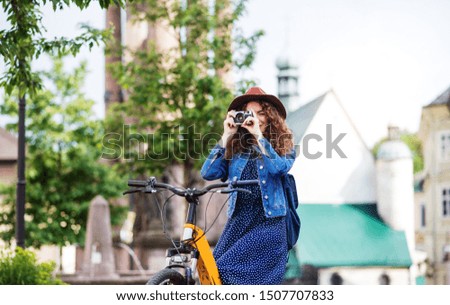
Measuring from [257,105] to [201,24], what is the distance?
1406cm

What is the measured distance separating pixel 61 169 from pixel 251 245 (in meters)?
23.0

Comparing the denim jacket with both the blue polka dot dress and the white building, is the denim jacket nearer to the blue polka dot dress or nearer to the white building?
the blue polka dot dress

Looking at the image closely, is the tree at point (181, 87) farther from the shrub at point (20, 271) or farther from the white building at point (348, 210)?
the shrub at point (20, 271)

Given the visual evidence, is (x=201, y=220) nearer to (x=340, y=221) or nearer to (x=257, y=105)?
(x=340, y=221)

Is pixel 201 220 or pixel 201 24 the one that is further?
pixel 201 220

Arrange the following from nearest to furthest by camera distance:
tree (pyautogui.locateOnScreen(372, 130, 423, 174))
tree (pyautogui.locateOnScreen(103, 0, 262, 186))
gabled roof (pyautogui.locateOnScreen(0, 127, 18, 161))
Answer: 1. tree (pyautogui.locateOnScreen(372, 130, 423, 174))
2. tree (pyautogui.locateOnScreen(103, 0, 262, 186))
3. gabled roof (pyautogui.locateOnScreen(0, 127, 18, 161))

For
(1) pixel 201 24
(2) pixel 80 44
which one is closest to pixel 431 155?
(2) pixel 80 44

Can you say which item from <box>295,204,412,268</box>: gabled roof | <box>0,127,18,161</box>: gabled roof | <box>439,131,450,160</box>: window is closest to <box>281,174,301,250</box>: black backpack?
<box>295,204,412,268</box>: gabled roof

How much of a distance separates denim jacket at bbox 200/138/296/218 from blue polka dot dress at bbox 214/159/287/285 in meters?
0.05

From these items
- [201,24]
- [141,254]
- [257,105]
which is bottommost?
[141,254]

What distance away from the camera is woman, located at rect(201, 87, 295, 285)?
5609 millimetres

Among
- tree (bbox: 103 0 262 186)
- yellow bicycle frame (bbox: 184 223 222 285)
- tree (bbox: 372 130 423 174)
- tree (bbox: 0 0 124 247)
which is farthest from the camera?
tree (bbox: 103 0 262 186)

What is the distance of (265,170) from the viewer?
5.62m

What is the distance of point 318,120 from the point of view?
39.0ft
